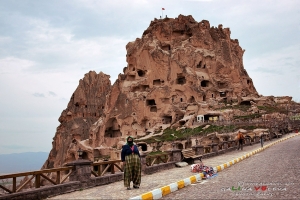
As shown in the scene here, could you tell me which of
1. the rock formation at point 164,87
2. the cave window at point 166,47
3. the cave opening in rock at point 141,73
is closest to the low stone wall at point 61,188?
the rock formation at point 164,87

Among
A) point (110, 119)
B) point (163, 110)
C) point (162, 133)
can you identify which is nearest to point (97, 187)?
point (162, 133)

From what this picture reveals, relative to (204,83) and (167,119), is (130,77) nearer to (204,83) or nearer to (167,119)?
(167,119)

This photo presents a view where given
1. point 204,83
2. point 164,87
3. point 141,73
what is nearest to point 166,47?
point 141,73

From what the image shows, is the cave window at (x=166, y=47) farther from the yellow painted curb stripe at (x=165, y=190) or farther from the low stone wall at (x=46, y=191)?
the yellow painted curb stripe at (x=165, y=190)

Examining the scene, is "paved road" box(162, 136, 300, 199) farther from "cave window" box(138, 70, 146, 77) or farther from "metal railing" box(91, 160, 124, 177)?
"cave window" box(138, 70, 146, 77)

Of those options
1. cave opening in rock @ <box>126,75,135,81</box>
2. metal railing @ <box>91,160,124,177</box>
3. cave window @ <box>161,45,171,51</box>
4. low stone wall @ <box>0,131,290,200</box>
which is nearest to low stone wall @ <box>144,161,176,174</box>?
low stone wall @ <box>0,131,290,200</box>

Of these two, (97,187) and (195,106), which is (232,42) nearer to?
(195,106)

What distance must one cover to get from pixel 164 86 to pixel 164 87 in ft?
1.13

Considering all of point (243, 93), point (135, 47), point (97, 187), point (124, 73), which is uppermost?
point (135, 47)

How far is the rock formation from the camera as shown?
2680 inches

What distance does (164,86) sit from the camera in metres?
70.8

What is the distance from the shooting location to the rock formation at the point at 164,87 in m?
68.1

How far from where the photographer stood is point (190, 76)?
69750 mm

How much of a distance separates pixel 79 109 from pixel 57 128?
8.35 m
